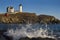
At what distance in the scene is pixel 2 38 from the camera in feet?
61.0

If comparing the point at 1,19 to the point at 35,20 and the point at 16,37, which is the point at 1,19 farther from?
the point at 16,37

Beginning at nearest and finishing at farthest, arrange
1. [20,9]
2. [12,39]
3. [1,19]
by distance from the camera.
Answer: [12,39], [20,9], [1,19]

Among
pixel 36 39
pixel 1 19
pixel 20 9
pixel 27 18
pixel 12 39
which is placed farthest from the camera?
pixel 1 19

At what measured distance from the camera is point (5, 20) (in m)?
150

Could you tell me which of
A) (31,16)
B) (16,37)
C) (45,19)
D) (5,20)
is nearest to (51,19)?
(45,19)

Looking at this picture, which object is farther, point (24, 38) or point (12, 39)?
point (12, 39)

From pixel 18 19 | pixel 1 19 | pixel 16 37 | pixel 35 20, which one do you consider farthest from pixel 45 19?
pixel 16 37

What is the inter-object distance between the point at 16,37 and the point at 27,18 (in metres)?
118

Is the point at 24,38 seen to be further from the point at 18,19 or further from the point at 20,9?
the point at 18,19

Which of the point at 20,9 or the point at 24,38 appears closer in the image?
the point at 24,38

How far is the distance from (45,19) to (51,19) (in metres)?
7.06

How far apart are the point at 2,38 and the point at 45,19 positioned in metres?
124

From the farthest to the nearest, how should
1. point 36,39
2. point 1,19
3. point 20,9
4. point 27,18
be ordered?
point 1,19, point 27,18, point 20,9, point 36,39

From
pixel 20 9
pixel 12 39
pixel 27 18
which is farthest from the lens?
pixel 27 18
